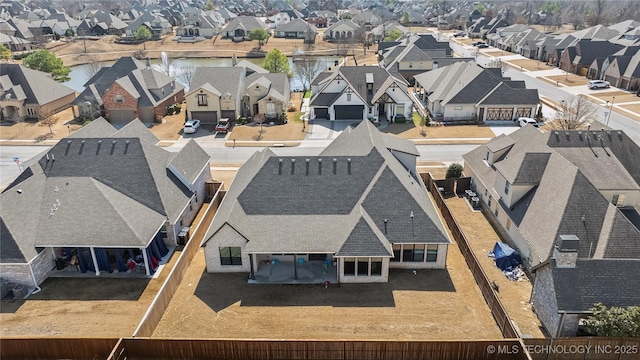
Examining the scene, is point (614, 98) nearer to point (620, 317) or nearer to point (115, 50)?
point (620, 317)

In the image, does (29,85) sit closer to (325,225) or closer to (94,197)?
(94,197)

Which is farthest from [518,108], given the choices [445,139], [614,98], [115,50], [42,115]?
[115,50]

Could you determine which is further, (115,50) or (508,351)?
(115,50)

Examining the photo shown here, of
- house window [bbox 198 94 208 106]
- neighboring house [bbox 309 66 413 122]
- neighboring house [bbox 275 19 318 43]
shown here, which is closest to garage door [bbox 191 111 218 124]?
house window [bbox 198 94 208 106]

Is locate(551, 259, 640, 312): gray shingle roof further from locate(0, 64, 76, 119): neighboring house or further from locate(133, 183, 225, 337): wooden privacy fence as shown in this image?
locate(0, 64, 76, 119): neighboring house

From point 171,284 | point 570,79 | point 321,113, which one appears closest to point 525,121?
point 321,113

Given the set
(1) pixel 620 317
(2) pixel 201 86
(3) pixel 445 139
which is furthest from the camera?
(2) pixel 201 86
